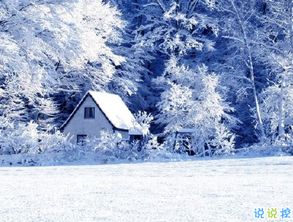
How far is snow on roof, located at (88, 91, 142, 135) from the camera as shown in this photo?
112 feet

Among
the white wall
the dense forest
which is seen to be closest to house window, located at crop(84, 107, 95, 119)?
the white wall

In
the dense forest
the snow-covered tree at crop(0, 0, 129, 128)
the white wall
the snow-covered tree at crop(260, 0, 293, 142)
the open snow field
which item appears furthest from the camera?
the white wall

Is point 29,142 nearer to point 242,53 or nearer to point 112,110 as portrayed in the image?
point 112,110

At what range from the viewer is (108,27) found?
34.0 metres

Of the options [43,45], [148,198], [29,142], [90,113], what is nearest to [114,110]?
[90,113]

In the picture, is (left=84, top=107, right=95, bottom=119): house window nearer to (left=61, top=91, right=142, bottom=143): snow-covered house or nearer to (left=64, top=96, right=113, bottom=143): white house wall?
(left=61, top=91, right=142, bottom=143): snow-covered house

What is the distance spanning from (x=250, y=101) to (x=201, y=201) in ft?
93.3

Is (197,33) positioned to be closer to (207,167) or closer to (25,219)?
(207,167)

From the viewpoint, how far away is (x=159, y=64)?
135ft

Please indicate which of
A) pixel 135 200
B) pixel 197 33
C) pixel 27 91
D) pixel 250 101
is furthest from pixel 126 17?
pixel 135 200

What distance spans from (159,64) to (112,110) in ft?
25.8

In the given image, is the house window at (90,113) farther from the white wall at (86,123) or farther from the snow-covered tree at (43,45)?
the snow-covered tree at (43,45)

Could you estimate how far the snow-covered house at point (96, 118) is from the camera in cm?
3431

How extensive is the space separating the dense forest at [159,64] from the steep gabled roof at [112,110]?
114 cm
